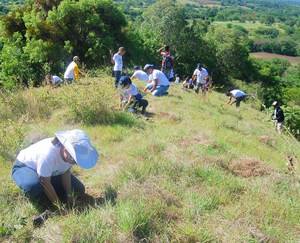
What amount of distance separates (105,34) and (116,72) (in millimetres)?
8776

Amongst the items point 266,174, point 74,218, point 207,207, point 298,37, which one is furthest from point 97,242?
point 298,37

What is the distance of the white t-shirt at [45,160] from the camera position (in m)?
4.96

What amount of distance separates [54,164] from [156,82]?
29.1 feet

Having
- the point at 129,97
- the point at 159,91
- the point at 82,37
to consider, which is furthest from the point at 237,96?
the point at 82,37

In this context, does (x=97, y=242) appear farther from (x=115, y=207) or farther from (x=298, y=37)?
(x=298, y=37)

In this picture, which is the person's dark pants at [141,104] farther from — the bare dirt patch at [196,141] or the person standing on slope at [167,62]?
the person standing on slope at [167,62]

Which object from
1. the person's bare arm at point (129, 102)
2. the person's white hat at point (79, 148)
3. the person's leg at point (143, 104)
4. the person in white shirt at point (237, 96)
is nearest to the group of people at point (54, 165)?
the person's white hat at point (79, 148)

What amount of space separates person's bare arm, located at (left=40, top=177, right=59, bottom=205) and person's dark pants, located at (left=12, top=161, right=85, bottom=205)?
0.38ft

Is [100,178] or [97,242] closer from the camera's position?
[97,242]

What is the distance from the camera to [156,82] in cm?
1366

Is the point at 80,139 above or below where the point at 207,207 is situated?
above

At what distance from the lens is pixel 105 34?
72.6ft

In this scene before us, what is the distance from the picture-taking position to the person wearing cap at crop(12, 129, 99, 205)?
16.1ft

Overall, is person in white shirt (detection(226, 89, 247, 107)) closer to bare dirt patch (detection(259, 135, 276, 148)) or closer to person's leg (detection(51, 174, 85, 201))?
bare dirt patch (detection(259, 135, 276, 148))
